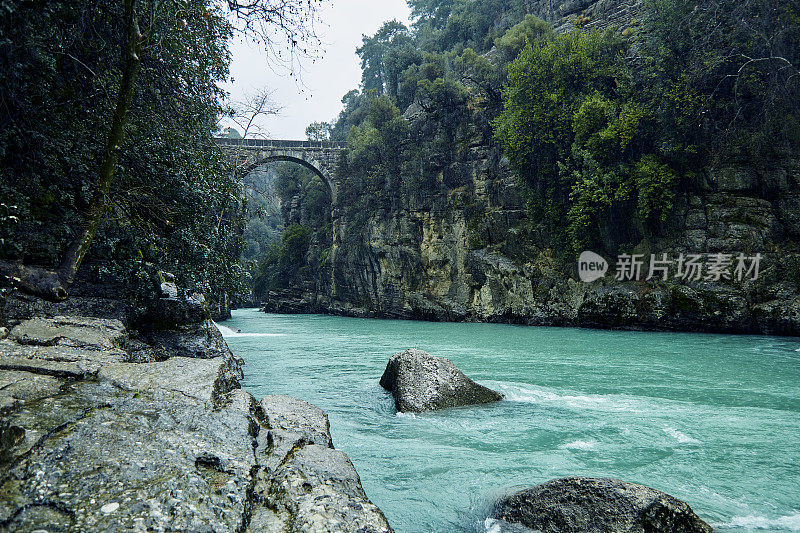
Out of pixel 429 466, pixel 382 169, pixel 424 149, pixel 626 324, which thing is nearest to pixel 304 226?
pixel 382 169

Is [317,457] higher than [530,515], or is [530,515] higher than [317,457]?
[317,457]

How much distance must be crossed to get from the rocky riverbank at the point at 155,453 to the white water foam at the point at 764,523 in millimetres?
3030

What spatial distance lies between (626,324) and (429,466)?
54.4 ft

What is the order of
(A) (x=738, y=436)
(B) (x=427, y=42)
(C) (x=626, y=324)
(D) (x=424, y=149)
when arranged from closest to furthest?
(A) (x=738, y=436) → (C) (x=626, y=324) → (D) (x=424, y=149) → (B) (x=427, y=42)

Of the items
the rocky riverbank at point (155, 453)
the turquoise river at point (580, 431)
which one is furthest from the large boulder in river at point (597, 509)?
the rocky riverbank at point (155, 453)

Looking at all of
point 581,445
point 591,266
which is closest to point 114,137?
point 581,445

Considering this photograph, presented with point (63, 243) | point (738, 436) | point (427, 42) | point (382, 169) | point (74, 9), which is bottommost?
point (738, 436)

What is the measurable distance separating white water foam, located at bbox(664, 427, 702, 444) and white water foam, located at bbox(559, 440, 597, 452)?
3.45ft

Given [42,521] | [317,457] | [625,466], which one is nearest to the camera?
[42,521]

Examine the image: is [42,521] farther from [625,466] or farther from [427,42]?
[427,42]

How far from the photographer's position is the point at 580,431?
5848 mm

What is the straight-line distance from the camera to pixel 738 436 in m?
5.60

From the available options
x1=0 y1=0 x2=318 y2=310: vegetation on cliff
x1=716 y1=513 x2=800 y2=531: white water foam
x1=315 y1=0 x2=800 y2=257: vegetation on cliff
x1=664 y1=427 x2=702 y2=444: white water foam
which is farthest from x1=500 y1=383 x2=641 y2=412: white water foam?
x1=315 y1=0 x2=800 y2=257: vegetation on cliff

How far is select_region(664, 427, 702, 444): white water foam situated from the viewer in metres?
5.43
